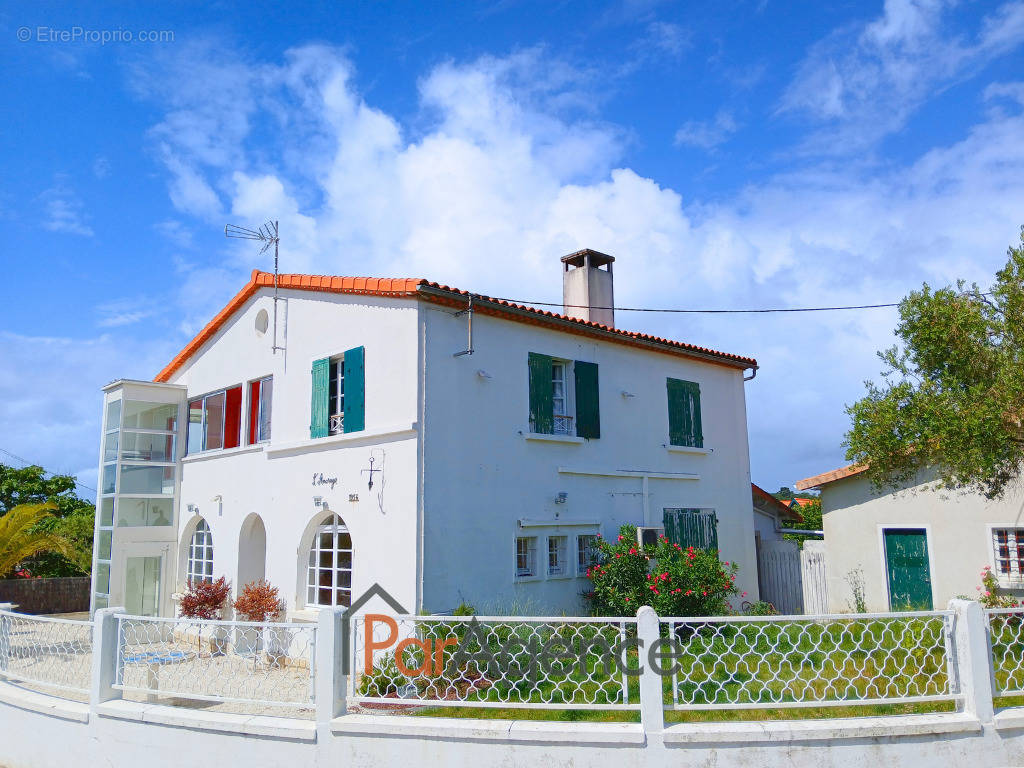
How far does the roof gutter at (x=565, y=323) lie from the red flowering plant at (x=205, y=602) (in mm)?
6641

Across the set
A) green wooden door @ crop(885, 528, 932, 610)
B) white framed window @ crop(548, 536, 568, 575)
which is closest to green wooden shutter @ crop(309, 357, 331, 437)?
white framed window @ crop(548, 536, 568, 575)

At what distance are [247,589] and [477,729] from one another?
6947 mm

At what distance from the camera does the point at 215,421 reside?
15.5m

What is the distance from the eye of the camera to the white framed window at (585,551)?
40.5 ft

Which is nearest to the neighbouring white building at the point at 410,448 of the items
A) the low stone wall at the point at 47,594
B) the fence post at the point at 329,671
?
the fence post at the point at 329,671

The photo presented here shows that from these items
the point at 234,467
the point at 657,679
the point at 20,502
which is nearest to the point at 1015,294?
the point at 657,679

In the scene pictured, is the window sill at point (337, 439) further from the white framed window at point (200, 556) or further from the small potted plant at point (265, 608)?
the white framed window at point (200, 556)

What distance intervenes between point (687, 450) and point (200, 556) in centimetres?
984

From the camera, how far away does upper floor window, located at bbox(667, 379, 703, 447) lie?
14.5 m

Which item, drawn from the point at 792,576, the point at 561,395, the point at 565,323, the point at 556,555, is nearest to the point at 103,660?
the point at 556,555

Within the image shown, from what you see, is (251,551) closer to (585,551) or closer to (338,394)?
(338,394)

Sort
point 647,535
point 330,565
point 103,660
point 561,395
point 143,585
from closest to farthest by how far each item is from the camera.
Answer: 1. point 103,660
2. point 330,565
3. point 647,535
4. point 561,395
5. point 143,585

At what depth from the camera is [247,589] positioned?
12.1 meters

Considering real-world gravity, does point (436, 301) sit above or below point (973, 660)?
above
